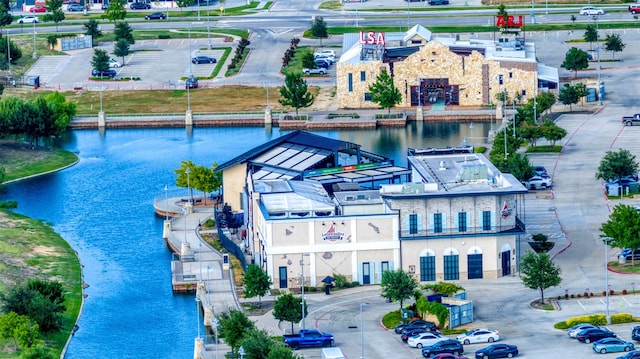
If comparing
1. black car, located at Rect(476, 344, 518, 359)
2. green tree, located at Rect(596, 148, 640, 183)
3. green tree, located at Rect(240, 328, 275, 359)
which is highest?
green tree, located at Rect(596, 148, 640, 183)

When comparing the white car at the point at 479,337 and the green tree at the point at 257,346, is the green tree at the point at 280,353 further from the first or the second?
the white car at the point at 479,337

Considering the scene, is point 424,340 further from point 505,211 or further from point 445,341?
point 505,211

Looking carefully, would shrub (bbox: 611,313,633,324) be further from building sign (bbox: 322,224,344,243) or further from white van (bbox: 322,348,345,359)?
building sign (bbox: 322,224,344,243)

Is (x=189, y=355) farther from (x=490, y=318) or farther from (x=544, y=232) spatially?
(x=544, y=232)

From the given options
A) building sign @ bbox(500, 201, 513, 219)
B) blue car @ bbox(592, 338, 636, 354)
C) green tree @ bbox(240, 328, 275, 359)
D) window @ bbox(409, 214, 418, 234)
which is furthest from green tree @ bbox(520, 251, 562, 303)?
green tree @ bbox(240, 328, 275, 359)

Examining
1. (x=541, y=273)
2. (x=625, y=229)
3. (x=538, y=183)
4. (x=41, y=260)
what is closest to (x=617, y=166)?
(x=538, y=183)

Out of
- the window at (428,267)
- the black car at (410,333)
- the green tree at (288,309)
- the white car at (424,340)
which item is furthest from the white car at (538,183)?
the white car at (424,340)
